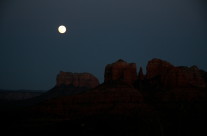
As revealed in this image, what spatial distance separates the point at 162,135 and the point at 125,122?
13635mm

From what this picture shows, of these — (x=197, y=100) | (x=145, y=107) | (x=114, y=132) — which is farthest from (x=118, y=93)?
(x=114, y=132)

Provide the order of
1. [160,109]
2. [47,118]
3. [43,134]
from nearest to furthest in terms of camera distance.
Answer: [43,134], [47,118], [160,109]

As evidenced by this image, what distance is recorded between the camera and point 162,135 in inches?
6447

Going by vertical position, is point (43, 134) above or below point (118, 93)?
below

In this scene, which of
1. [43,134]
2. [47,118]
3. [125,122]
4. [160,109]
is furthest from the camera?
[160,109]

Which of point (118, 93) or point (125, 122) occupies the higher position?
point (118, 93)

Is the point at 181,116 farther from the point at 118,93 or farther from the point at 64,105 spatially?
the point at 64,105

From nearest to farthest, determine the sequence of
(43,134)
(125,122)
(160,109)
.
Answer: (43,134), (125,122), (160,109)

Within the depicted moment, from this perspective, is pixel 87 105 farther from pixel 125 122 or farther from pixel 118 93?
pixel 125 122

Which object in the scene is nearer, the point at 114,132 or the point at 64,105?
the point at 114,132

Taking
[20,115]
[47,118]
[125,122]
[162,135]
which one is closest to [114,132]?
[125,122]

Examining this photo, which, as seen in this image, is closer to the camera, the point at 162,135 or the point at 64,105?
the point at 162,135

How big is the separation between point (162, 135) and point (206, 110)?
2491 centimetres

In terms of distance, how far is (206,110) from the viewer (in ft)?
594
